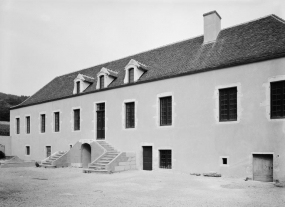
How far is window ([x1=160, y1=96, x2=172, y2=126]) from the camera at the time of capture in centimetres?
1724

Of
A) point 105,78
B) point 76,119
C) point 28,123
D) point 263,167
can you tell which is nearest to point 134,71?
point 105,78

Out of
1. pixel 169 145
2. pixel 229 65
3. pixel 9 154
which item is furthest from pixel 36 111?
pixel 229 65

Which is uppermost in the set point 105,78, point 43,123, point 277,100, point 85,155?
point 105,78

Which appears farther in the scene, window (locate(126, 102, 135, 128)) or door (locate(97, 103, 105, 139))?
door (locate(97, 103, 105, 139))

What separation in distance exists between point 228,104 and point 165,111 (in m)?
4.14

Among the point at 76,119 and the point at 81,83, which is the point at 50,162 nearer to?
the point at 76,119

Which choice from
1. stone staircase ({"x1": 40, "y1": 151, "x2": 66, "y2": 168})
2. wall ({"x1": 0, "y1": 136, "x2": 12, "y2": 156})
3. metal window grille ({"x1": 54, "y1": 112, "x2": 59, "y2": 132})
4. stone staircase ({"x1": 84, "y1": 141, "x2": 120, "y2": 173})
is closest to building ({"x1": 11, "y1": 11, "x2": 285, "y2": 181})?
stone staircase ({"x1": 84, "y1": 141, "x2": 120, "y2": 173})

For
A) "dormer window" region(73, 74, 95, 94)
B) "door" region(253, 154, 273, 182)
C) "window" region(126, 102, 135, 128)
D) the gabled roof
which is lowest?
"door" region(253, 154, 273, 182)

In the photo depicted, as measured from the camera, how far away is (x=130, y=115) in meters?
19.5

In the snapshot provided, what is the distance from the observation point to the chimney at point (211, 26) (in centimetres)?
1794

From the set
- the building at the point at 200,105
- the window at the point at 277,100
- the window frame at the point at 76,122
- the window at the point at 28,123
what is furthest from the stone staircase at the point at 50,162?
the window at the point at 277,100

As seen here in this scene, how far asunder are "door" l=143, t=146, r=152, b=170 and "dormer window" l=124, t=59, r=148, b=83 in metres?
4.62

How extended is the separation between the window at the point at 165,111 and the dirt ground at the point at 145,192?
162 inches

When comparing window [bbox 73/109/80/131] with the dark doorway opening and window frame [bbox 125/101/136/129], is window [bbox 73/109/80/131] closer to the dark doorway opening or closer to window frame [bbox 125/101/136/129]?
the dark doorway opening
